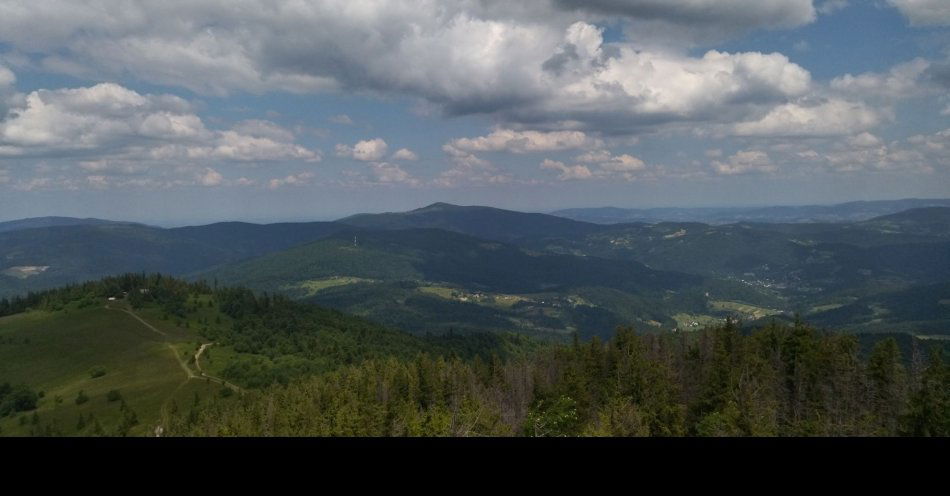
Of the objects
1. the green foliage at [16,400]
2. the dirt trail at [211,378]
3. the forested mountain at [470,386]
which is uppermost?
the forested mountain at [470,386]

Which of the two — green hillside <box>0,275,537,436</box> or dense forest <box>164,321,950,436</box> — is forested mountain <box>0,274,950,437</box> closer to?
dense forest <box>164,321,950,436</box>

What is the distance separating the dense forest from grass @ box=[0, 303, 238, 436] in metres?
28.4

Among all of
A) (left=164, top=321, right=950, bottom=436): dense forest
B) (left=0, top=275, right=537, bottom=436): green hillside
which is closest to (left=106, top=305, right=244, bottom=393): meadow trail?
(left=0, top=275, right=537, bottom=436): green hillside

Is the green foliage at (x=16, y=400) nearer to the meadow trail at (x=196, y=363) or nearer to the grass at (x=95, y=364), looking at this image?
the grass at (x=95, y=364)

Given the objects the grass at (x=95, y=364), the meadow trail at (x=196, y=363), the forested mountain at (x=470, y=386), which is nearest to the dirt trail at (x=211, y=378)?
the meadow trail at (x=196, y=363)

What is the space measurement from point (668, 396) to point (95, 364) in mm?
86466

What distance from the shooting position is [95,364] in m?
77.4

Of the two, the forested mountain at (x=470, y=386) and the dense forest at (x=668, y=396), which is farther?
the forested mountain at (x=470, y=386)

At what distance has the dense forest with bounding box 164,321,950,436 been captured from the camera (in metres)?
20.8

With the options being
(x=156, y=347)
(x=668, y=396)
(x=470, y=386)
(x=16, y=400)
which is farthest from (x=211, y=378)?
(x=668, y=396)

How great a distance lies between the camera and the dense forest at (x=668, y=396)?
2075 centimetres

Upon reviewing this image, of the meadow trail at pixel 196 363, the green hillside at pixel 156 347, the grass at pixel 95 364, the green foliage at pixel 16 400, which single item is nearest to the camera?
the grass at pixel 95 364

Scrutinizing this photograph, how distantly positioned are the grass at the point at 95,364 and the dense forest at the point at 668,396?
2837 cm
